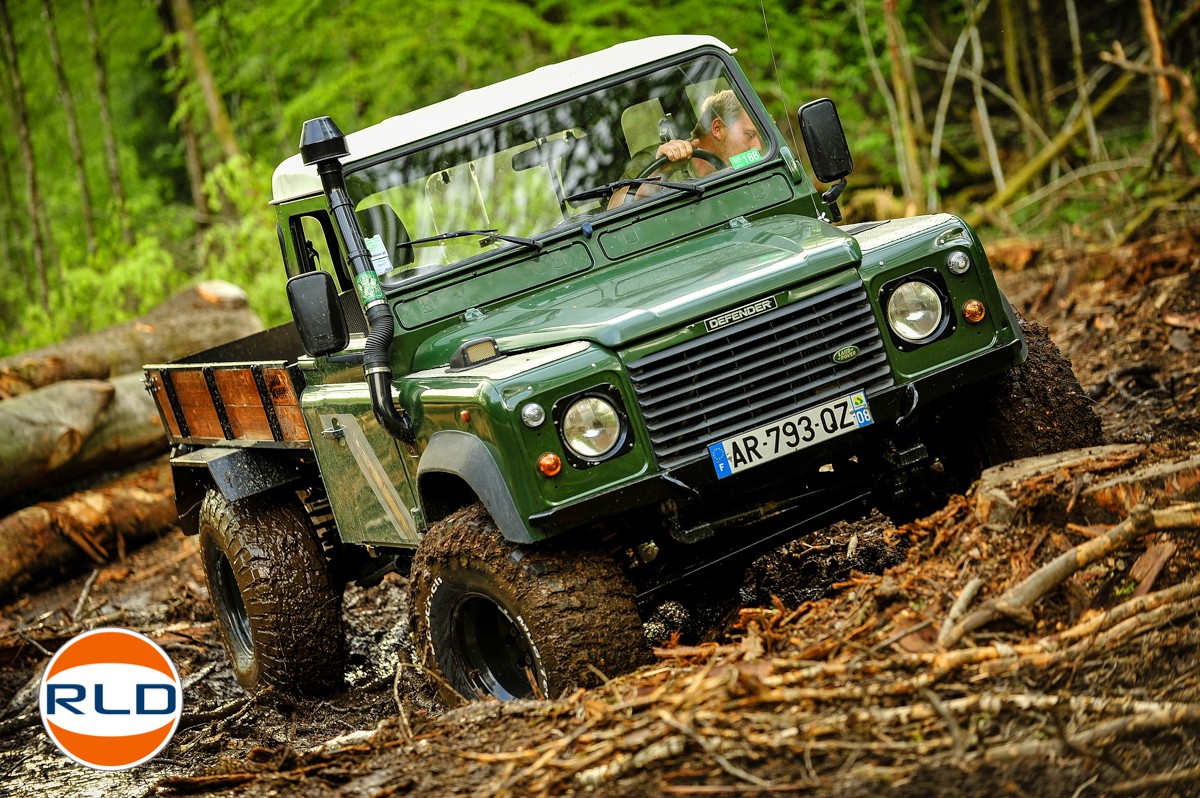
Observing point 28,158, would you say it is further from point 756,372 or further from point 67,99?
point 756,372

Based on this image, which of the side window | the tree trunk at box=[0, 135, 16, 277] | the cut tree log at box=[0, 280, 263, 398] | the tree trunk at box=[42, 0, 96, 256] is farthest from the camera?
the tree trunk at box=[0, 135, 16, 277]

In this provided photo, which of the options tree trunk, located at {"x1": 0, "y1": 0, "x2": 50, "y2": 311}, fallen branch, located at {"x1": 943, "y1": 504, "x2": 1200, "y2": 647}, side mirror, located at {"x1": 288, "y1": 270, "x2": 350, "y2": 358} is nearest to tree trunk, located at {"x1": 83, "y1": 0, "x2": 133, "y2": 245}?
tree trunk, located at {"x1": 0, "y1": 0, "x2": 50, "y2": 311}

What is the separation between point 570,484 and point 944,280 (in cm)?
151

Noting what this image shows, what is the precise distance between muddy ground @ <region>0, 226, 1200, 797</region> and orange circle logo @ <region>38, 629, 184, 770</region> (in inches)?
15.3

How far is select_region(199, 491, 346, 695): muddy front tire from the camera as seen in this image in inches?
257

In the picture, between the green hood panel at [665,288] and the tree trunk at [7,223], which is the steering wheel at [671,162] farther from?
the tree trunk at [7,223]

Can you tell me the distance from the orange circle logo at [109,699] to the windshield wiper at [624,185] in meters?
2.46

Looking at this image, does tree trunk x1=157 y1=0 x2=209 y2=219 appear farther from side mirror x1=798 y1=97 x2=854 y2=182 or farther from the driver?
side mirror x1=798 y1=97 x2=854 y2=182

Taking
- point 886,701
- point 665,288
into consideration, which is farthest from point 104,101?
point 886,701

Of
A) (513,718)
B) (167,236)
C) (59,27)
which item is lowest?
(513,718)

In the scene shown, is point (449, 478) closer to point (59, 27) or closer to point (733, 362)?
point (733, 362)

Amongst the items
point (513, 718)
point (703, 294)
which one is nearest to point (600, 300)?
point (703, 294)

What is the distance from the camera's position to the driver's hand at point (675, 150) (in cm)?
575

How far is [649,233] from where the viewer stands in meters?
5.60
